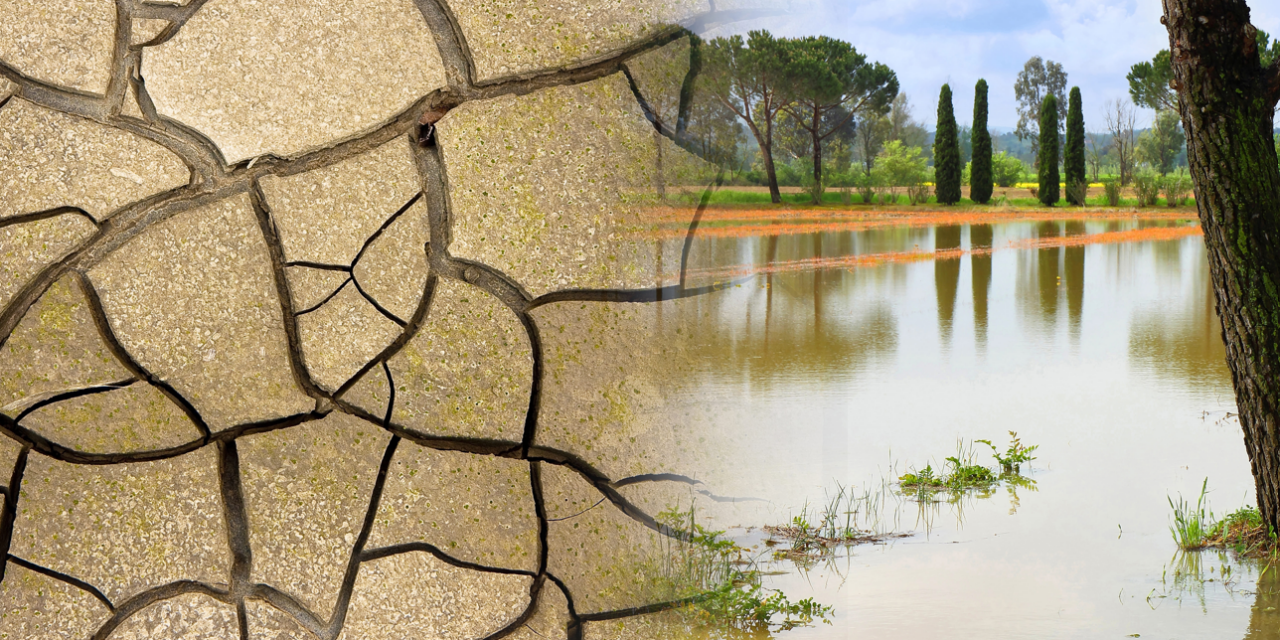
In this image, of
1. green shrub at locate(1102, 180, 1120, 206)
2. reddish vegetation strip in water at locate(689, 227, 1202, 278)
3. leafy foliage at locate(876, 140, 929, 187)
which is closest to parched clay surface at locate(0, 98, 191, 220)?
reddish vegetation strip in water at locate(689, 227, 1202, 278)

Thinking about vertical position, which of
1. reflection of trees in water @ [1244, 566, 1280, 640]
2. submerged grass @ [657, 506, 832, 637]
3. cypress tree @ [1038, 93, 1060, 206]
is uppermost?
cypress tree @ [1038, 93, 1060, 206]

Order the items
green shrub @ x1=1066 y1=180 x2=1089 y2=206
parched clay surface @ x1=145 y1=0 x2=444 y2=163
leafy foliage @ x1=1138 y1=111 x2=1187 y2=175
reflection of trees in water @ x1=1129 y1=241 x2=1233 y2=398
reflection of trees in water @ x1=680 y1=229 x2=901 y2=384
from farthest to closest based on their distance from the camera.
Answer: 1. leafy foliage @ x1=1138 y1=111 x2=1187 y2=175
2. green shrub @ x1=1066 y1=180 x2=1089 y2=206
3. reflection of trees in water @ x1=1129 y1=241 x2=1233 y2=398
4. reflection of trees in water @ x1=680 y1=229 x2=901 y2=384
5. parched clay surface @ x1=145 y1=0 x2=444 y2=163

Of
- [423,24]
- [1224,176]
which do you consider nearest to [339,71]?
[423,24]

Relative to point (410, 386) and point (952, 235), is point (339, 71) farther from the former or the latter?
point (952, 235)

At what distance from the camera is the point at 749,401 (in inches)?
79.1

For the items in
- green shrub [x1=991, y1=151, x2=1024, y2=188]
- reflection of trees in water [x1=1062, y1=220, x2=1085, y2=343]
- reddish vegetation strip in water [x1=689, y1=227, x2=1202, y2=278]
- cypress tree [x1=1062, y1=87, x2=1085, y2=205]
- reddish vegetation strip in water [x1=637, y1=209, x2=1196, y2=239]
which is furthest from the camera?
green shrub [x1=991, y1=151, x2=1024, y2=188]

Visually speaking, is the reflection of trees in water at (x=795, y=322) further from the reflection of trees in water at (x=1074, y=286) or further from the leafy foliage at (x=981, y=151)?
the leafy foliage at (x=981, y=151)

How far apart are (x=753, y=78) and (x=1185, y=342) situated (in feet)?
16.2

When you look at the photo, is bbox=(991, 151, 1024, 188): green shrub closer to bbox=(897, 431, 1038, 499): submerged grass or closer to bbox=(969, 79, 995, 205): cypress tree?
bbox=(969, 79, 995, 205): cypress tree

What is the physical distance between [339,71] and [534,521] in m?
0.75

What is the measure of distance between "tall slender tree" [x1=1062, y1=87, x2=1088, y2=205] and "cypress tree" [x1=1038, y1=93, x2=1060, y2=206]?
0.95 ft

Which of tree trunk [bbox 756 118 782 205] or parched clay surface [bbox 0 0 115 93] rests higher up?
parched clay surface [bbox 0 0 115 93]

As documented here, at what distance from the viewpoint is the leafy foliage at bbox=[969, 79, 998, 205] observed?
833 inches

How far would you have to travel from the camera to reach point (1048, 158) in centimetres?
2080
